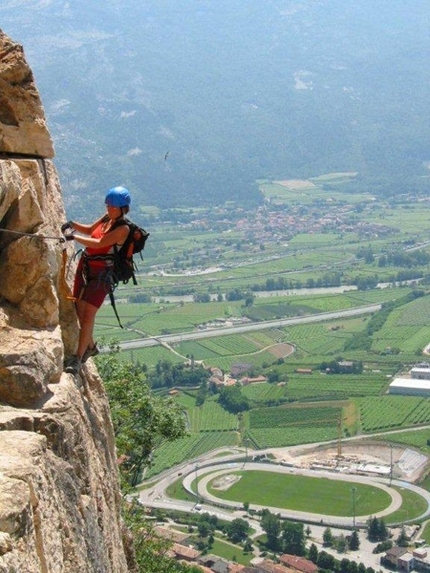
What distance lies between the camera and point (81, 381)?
6.83m

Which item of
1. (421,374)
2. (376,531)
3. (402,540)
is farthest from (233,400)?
(402,540)

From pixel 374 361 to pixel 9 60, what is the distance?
59694 mm

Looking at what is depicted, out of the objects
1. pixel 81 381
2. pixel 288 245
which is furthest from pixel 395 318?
pixel 81 381

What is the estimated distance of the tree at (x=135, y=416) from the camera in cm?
1291

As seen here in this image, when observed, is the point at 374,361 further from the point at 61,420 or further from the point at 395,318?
the point at 61,420

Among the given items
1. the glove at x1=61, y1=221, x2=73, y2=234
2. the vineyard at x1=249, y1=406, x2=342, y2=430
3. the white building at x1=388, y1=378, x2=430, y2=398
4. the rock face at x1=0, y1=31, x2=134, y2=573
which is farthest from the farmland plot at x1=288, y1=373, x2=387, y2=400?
the glove at x1=61, y1=221, x2=73, y2=234

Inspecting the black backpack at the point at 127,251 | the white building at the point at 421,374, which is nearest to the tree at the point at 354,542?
the white building at the point at 421,374

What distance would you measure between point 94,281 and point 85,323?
323 millimetres

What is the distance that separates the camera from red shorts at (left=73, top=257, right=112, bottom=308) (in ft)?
21.5

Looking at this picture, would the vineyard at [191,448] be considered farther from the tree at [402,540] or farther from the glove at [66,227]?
the glove at [66,227]

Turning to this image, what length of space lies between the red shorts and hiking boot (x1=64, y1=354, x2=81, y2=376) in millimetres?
433

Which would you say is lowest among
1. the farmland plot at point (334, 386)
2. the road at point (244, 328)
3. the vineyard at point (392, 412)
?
the vineyard at point (392, 412)

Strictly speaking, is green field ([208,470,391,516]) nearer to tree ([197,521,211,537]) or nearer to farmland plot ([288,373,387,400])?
tree ([197,521,211,537])

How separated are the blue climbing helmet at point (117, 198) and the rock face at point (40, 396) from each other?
1.62ft
